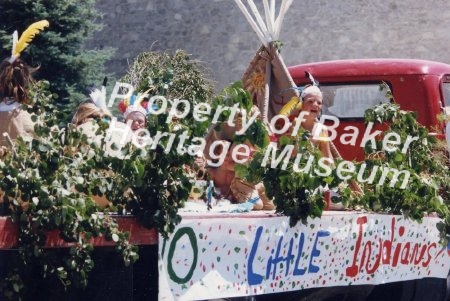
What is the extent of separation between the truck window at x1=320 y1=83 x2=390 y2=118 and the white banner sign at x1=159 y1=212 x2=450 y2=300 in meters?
2.65

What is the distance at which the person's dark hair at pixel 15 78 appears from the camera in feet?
15.6

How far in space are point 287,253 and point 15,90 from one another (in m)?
1.48

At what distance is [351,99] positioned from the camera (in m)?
8.50

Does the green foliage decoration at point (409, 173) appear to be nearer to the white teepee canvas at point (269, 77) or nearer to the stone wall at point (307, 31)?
the white teepee canvas at point (269, 77)

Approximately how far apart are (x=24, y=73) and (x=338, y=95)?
4.21 m

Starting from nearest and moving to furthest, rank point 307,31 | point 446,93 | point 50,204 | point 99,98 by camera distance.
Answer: point 50,204 < point 99,98 < point 446,93 < point 307,31

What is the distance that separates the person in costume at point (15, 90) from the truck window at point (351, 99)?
3999mm

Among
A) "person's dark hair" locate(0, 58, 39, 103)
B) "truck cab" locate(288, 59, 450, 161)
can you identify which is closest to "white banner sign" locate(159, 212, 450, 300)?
"person's dark hair" locate(0, 58, 39, 103)

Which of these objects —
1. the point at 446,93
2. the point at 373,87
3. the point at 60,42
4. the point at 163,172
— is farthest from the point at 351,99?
the point at 60,42

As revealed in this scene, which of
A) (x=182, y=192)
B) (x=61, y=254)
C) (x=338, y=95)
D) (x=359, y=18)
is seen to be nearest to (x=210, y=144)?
(x=182, y=192)

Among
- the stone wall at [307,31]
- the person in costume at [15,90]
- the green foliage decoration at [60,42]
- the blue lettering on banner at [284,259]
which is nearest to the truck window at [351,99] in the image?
the blue lettering on banner at [284,259]

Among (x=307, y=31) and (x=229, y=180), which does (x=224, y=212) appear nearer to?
(x=229, y=180)

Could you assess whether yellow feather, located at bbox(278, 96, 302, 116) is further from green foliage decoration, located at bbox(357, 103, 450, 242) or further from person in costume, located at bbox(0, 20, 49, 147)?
person in costume, located at bbox(0, 20, 49, 147)

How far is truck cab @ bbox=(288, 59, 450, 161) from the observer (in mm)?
8008
